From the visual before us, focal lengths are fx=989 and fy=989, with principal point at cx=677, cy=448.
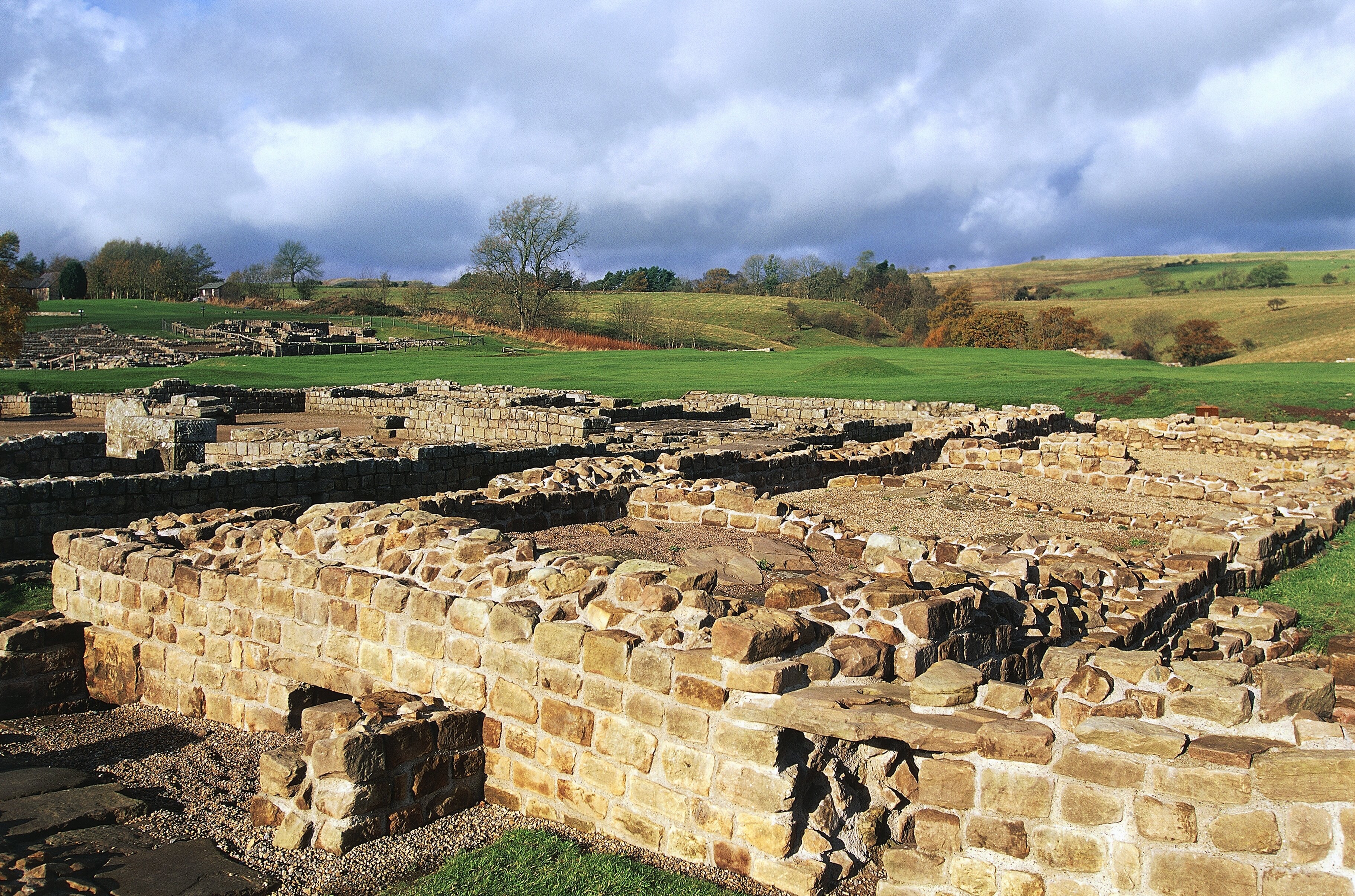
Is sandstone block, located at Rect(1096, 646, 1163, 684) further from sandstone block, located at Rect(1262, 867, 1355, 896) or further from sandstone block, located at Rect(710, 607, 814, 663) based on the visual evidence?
sandstone block, located at Rect(710, 607, 814, 663)

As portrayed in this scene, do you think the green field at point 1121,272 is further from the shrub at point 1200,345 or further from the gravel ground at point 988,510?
the gravel ground at point 988,510

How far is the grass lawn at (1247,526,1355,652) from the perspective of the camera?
28.1ft

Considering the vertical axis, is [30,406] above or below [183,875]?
above

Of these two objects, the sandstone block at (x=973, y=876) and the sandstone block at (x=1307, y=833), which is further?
the sandstone block at (x=973, y=876)

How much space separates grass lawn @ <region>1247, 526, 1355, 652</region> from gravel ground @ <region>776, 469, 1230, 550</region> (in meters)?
1.23

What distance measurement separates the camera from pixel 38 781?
6113mm

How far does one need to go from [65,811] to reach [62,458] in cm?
1338

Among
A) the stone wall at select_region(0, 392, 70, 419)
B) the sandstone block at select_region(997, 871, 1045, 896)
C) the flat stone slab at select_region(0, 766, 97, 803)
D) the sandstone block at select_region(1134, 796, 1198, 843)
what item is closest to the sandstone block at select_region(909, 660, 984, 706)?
the sandstone block at select_region(997, 871, 1045, 896)

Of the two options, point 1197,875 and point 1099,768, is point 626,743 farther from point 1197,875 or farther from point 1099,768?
point 1197,875

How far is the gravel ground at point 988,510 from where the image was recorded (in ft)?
35.1

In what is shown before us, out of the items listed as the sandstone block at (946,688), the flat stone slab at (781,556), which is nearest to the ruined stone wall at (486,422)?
the flat stone slab at (781,556)

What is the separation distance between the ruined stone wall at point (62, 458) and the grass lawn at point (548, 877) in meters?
13.1

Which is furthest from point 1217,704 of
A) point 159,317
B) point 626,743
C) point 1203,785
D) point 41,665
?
point 159,317

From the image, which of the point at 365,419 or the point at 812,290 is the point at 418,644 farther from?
the point at 812,290
